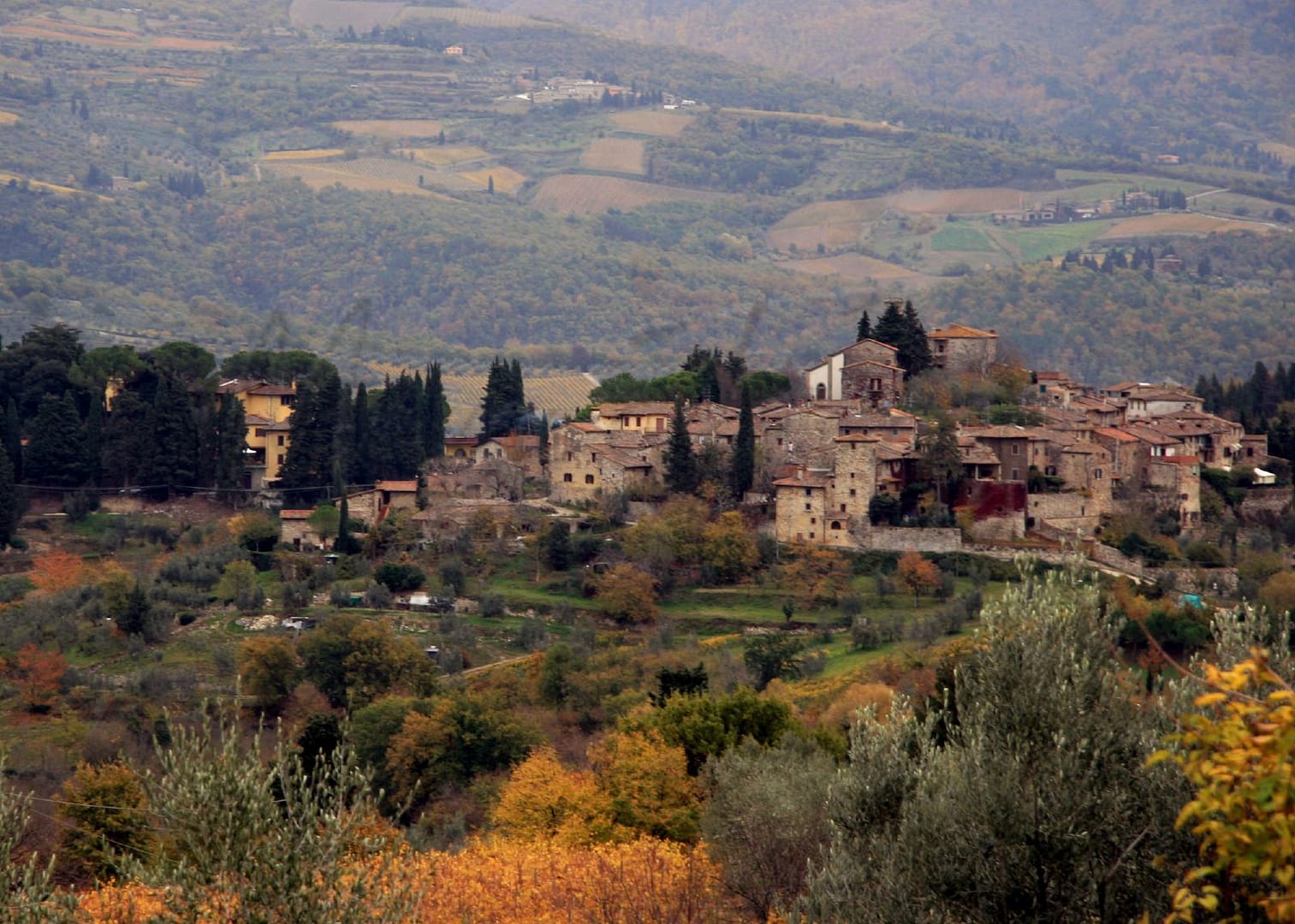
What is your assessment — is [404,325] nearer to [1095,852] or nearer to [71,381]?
[71,381]

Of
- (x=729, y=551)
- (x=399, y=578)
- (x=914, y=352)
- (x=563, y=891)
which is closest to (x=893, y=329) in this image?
(x=914, y=352)

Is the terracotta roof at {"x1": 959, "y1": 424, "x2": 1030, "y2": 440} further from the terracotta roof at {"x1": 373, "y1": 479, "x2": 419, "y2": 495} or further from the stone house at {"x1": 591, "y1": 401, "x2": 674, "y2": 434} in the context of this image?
the terracotta roof at {"x1": 373, "y1": 479, "x2": 419, "y2": 495}

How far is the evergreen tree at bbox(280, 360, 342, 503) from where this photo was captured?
64.1 m

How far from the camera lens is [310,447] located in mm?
64250

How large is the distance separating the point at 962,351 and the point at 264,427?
75.2 feet

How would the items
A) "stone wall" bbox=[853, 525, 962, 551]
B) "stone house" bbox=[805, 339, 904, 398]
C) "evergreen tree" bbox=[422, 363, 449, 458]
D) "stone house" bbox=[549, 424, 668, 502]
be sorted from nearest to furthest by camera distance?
"stone wall" bbox=[853, 525, 962, 551]
"stone house" bbox=[549, 424, 668, 502]
"stone house" bbox=[805, 339, 904, 398]
"evergreen tree" bbox=[422, 363, 449, 458]

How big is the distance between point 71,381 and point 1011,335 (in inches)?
3934

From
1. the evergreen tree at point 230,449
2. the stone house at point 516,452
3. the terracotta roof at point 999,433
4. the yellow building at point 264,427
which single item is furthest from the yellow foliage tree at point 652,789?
the yellow building at point 264,427

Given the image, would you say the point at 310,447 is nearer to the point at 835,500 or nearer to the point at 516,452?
the point at 516,452

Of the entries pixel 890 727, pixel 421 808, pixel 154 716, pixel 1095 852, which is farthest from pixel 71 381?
pixel 1095 852

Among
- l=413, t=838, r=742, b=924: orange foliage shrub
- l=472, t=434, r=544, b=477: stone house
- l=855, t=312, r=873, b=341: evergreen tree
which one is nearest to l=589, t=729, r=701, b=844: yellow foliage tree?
l=413, t=838, r=742, b=924: orange foliage shrub

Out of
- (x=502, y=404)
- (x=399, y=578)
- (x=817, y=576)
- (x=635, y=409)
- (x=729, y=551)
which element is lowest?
(x=399, y=578)

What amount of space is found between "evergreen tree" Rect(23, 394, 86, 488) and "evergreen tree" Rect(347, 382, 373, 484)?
8476 millimetres

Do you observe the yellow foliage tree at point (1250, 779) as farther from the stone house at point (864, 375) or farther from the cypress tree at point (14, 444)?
the cypress tree at point (14, 444)
